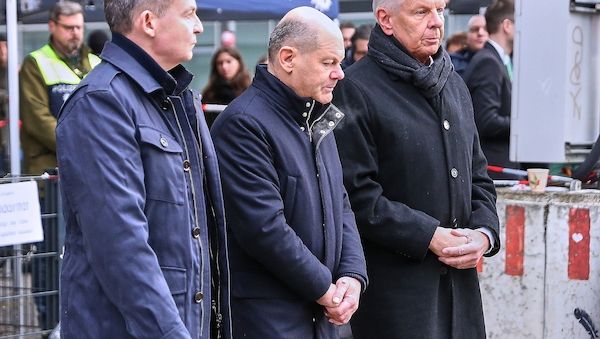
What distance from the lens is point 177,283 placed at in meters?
3.18

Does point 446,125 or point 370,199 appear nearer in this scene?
point 370,199

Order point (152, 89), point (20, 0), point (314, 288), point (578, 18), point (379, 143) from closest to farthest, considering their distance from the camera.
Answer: point (152, 89), point (314, 288), point (379, 143), point (578, 18), point (20, 0)

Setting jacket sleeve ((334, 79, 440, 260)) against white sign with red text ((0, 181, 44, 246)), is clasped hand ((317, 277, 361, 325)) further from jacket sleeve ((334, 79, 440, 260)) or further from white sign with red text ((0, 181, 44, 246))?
white sign with red text ((0, 181, 44, 246))

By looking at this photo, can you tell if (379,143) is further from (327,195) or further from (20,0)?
(20,0)

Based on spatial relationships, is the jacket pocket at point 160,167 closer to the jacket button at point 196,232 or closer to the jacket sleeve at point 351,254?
the jacket button at point 196,232

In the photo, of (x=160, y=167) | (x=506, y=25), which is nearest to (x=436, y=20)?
(x=160, y=167)

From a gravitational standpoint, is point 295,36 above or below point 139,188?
above

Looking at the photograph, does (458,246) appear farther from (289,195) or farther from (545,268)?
(545,268)

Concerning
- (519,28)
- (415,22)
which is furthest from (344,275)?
(519,28)

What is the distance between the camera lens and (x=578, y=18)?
20.2ft

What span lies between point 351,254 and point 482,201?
2.99 ft

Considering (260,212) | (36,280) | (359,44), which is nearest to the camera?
(260,212)

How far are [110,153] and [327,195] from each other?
1181mm

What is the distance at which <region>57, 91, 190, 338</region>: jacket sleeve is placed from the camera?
298cm
